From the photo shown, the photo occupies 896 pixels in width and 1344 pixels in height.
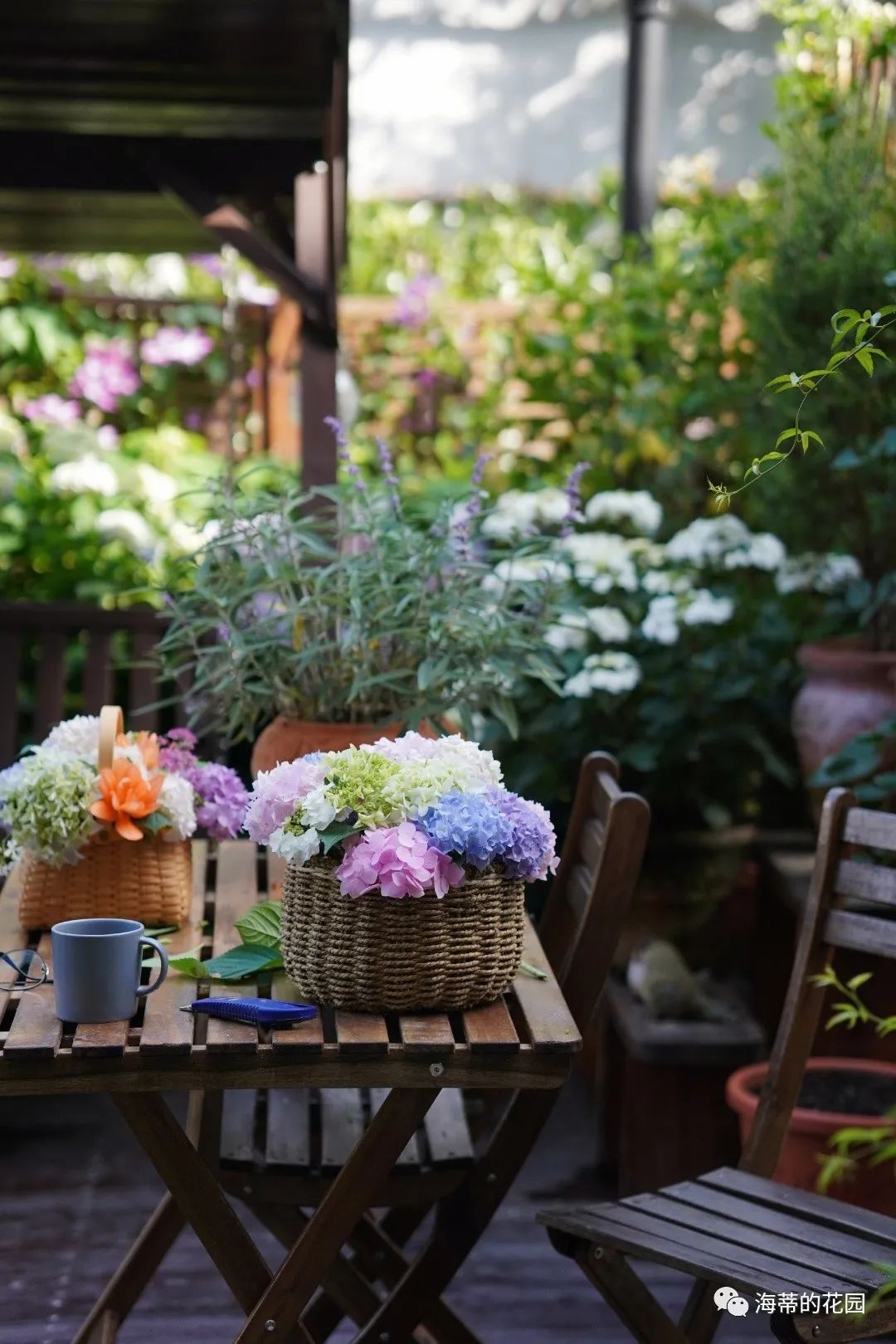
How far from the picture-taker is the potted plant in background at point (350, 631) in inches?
101

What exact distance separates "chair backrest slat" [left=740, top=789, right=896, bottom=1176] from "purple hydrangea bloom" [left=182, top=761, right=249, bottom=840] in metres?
0.82

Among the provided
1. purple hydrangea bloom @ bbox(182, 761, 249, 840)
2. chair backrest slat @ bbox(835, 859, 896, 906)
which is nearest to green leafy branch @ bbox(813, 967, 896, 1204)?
chair backrest slat @ bbox(835, 859, 896, 906)

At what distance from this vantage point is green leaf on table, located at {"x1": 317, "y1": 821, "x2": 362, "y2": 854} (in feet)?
5.98

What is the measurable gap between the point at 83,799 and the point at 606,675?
166 centimetres

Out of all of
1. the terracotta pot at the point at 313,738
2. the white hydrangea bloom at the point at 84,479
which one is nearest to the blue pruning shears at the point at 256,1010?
the terracotta pot at the point at 313,738

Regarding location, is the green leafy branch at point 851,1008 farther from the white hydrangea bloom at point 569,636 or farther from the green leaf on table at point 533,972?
the white hydrangea bloom at point 569,636

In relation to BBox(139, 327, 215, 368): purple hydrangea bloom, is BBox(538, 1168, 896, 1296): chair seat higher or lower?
lower

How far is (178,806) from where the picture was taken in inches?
85.4

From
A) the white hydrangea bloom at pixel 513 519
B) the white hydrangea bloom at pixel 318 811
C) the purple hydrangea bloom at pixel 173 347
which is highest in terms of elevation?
the purple hydrangea bloom at pixel 173 347

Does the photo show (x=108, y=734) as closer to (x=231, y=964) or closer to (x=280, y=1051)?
(x=231, y=964)

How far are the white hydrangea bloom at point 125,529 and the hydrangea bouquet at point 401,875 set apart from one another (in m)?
2.61

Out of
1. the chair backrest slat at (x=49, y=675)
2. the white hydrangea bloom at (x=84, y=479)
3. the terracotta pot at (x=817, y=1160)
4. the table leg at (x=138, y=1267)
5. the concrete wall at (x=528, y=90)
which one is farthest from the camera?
the concrete wall at (x=528, y=90)

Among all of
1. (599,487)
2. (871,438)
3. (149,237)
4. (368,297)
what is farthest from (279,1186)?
(368,297)

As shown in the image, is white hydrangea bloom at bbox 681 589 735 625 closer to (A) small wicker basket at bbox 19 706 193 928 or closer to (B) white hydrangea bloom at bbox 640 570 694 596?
(B) white hydrangea bloom at bbox 640 570 694 596
